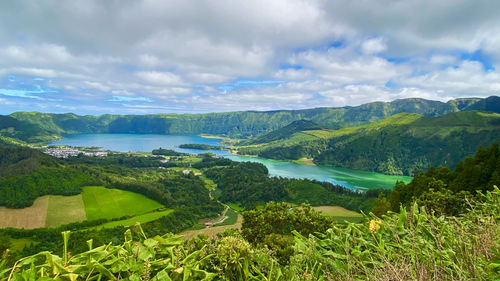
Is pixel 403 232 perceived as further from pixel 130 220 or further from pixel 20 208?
pixel 20 208

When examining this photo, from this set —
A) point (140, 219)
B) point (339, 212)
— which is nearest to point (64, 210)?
point (140, 219)

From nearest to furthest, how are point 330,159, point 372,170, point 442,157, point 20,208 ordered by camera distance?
point 20,208
point 442,157
point 372,170
point 330,159

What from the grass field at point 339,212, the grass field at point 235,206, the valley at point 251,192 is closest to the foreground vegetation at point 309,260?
the valley at point 251,192

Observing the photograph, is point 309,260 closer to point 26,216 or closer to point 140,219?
point 140,219

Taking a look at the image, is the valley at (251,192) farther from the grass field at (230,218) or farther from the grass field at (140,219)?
the grass field at (140,219)

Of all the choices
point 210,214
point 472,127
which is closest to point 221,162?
point 210,214
